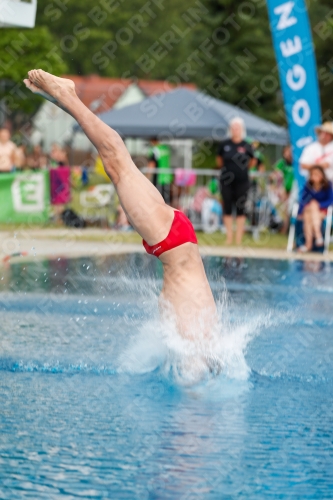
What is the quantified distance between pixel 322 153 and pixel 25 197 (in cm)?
566

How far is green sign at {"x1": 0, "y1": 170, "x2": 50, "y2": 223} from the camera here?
16.9 meters

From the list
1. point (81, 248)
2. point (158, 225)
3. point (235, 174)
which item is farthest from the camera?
point (235, 174)

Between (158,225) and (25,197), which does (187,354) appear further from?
(25,197)

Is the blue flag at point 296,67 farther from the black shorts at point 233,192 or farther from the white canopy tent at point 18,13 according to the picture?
the white canopy tent at point 18,13

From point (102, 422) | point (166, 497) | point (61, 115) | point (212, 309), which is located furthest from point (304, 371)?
point (61, 115)

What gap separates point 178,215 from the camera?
517cm

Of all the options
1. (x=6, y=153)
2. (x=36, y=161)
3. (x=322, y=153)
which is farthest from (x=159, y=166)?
(x=36, y=161)

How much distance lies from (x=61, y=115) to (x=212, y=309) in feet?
206

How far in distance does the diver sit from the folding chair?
9.32 meters

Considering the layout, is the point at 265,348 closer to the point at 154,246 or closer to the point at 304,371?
the point at 304,371

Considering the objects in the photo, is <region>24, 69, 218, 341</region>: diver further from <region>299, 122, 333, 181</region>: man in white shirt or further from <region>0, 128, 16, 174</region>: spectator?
<region>0, 128, 16, 174</region>: spectator

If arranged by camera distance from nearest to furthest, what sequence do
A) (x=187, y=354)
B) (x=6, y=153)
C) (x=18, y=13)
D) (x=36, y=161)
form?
(x=187, y=354)
(x=18, y=13)
(x=6, y=153)
(x=36, y=161)

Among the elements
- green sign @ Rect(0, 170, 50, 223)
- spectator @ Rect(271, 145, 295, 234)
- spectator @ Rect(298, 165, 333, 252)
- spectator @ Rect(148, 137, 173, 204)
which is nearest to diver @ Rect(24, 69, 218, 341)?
spectator @ Rect(298, 165, 333, 252)

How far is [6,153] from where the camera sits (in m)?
17.5
